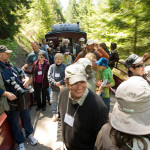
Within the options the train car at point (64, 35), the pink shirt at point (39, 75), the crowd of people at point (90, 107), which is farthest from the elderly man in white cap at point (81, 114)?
the train car at point (64, 35)

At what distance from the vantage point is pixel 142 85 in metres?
0.93

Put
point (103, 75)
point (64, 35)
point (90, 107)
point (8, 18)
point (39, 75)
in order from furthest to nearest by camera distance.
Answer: point (64, 35)
point (8, 18)
point (39, 75)
point (103, 75)
point (90, 107)

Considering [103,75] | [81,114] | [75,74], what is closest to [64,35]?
[103,75]

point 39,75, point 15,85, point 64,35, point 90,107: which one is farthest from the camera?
point 64,35

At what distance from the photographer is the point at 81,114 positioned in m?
1.61

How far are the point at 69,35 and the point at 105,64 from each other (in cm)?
952

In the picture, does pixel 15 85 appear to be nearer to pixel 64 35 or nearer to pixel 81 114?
pixel 81 114

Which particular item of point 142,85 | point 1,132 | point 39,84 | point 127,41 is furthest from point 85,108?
point 127,41

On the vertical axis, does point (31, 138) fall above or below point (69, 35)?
below

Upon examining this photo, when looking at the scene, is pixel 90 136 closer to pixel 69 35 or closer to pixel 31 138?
pixel 31 138

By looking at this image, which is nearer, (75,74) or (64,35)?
(75,74)

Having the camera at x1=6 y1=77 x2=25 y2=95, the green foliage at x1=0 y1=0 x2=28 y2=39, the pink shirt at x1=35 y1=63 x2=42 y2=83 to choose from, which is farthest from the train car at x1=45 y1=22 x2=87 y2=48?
the camera at x1=6 y1=77 x2=25 y2=95

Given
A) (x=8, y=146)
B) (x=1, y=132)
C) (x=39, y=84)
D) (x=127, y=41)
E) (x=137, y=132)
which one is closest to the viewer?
(x=137, y=132)

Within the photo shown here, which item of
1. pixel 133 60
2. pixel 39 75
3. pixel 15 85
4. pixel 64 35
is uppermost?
pixel 64 35
